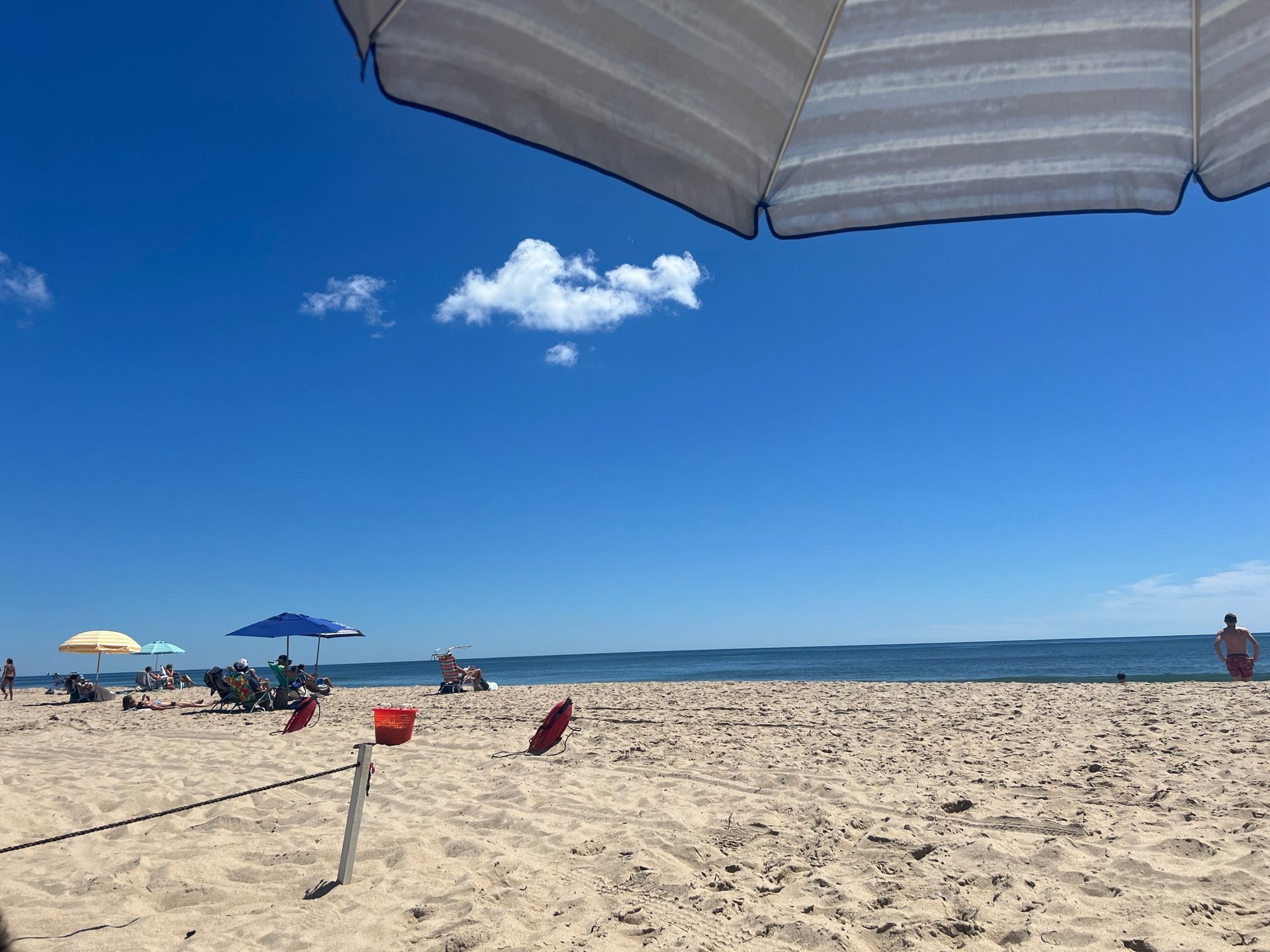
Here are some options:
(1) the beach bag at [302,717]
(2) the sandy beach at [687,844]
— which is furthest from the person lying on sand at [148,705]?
(2) the sandy beach at [687,844]

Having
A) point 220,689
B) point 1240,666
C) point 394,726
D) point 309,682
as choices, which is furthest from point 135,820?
point 1240,666

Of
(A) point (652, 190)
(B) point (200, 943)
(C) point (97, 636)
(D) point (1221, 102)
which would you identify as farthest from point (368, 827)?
(C) point (97, 636)

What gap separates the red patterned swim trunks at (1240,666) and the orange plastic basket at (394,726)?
42.4ft

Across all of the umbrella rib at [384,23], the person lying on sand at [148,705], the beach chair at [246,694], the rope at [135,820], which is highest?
the umbrella rib at [384,23]

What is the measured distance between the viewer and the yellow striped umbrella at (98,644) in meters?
20.1

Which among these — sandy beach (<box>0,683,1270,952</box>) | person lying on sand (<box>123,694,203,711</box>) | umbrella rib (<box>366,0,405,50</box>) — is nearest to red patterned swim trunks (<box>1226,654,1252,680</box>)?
sandy beach (<box>0,683,1270,952</box>)

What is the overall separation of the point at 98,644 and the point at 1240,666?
87.1 feet

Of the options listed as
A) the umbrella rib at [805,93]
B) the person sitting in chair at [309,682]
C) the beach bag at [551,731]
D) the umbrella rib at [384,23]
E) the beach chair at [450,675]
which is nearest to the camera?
the umbrella rib at [384,23]

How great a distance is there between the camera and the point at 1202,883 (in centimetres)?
338

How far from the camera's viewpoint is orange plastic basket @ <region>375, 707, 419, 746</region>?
823 cm

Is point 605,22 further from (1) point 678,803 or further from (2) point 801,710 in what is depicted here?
(2) point 801,710

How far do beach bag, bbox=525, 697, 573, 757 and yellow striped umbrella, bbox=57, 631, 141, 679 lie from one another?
18.1m

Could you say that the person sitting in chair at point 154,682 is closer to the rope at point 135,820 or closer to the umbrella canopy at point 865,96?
the rope at point 135,820

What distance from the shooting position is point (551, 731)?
297 inches
